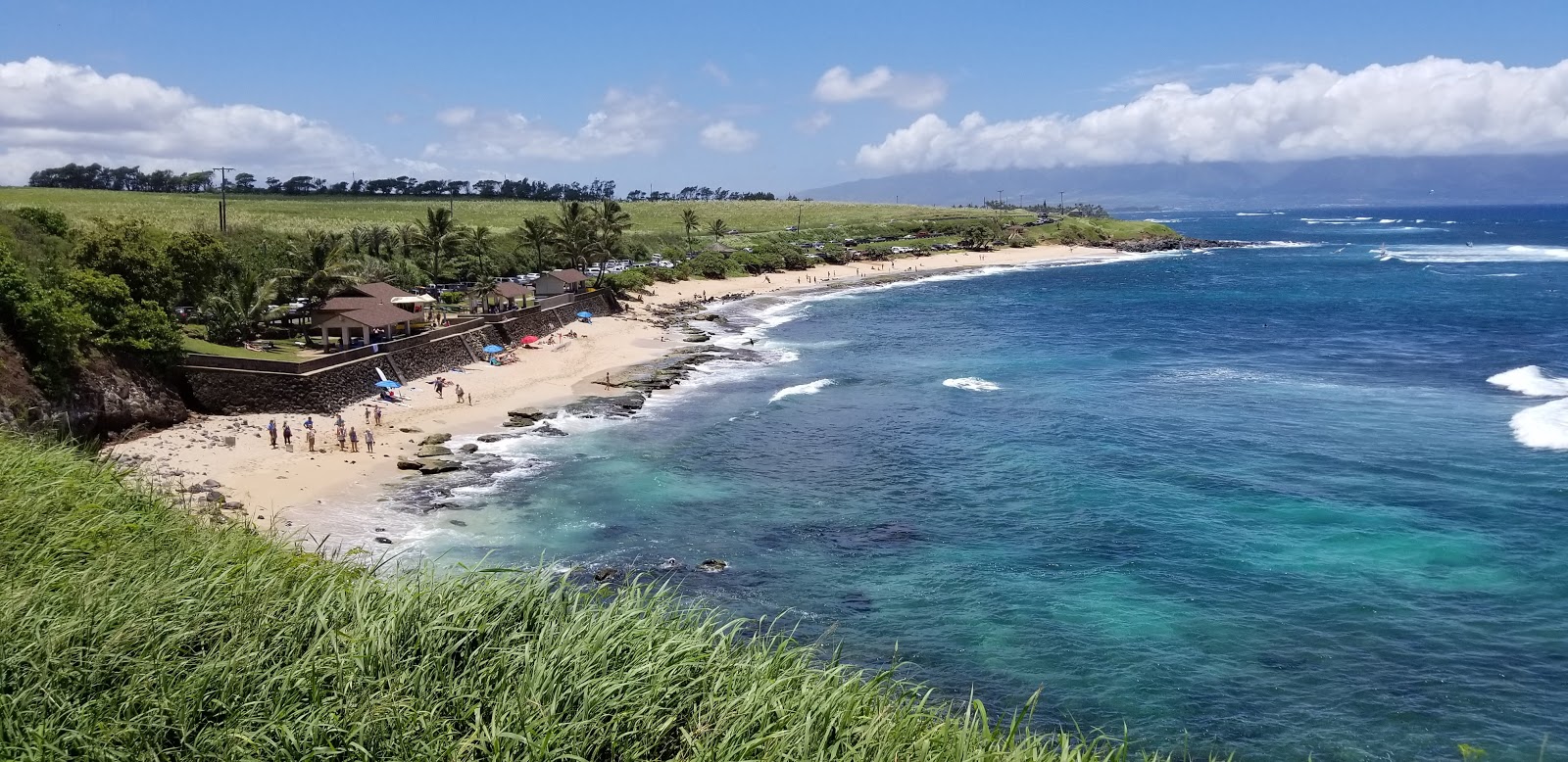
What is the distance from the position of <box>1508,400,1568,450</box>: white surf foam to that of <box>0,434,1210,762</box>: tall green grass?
3279 cm

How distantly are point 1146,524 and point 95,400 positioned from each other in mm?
34359

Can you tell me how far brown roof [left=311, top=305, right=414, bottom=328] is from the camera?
4475cm

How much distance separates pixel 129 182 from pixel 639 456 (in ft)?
471

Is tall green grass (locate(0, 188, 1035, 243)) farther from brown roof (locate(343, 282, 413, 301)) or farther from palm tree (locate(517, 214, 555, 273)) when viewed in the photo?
palm tree (locate(517, 214, 555, 273))

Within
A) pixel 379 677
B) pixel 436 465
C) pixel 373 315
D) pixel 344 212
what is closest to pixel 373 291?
pixel 373 315

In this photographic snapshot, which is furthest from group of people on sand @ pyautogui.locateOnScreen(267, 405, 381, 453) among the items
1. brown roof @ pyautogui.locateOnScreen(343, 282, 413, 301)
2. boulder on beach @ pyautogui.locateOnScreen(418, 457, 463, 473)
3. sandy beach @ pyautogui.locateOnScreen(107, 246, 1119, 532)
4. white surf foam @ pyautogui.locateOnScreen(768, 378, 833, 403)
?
white surf foam @ pyautogui.locateOnScreen(768, 378, 833, 403)

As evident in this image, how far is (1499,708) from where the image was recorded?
60.2 ft

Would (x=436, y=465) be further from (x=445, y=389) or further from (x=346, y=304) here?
(x=346, y=304)

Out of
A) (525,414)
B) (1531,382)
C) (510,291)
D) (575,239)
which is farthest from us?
(575,239)

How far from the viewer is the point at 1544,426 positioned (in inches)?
1437

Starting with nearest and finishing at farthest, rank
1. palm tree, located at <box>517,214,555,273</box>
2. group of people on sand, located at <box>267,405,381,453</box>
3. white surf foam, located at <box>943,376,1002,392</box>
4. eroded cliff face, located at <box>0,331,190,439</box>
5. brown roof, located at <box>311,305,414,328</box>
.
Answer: eroded cliff face, located at <box>0,331,190,439</box> → group of people on sand, located at <box>267,405,381,453</box> → brown roof, located at <box>311,305,414,328</box> → white surf foam, located at <box>943,376,1002,392</box> → palm tree, located at <box>517,214,555,273</box>

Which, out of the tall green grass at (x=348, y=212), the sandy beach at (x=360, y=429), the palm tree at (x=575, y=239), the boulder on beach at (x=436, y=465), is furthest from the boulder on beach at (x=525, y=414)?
the palm tree at (x=575, y=239)

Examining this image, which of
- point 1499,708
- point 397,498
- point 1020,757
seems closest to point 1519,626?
point 1499,708

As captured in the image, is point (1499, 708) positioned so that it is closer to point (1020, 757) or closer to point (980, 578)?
point (980, 578)
